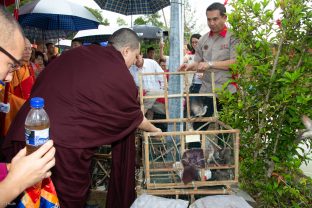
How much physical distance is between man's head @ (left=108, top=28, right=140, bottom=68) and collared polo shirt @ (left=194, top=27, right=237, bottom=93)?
37.1 inches

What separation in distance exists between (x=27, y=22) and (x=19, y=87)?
3.41m

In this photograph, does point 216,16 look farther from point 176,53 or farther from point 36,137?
point 36,137

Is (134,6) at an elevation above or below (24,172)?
above

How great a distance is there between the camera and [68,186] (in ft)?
7.87

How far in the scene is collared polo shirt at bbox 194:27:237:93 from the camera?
3479 millimetres

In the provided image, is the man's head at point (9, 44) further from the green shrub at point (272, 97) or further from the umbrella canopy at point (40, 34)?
the umbrella canopy at point (40, 34)

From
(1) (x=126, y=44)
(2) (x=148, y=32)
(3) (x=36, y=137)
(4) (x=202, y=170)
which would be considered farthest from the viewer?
(2) (x=148, y=32)

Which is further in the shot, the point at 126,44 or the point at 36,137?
the point at 126,44

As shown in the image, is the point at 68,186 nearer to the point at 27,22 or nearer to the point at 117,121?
the point at 117,121

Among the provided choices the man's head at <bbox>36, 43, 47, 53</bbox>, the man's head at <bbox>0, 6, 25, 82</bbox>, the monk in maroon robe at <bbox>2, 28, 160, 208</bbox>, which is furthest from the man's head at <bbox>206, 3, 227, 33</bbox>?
the man's head at <bbox>36, 43, 47, 53</bbox>

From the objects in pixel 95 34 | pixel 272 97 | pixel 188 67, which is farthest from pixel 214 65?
pixel 95 34

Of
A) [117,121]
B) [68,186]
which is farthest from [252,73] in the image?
[68,186]

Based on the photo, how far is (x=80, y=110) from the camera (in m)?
2.30

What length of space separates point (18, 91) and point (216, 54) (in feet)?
6.71
